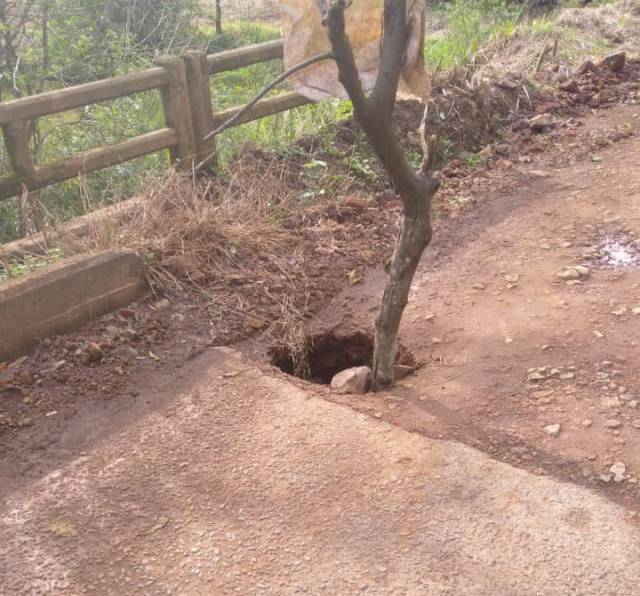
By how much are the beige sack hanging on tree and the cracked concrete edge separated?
5.54 ft

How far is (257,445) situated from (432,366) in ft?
4.03

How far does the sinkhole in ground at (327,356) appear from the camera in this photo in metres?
5.11

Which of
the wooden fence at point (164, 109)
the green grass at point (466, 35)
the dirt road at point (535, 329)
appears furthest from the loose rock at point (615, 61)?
the wooden fence at point (164, 109)

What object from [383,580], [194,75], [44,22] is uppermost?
[44,22]

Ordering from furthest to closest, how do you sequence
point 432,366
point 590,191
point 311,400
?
point 590,191 < point 432,366 < point 311,400

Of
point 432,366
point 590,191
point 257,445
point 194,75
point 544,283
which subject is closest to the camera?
point 257,445

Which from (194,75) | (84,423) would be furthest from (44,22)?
(84,423)

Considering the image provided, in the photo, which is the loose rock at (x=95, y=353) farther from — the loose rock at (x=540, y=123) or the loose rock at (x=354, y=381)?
the loose rock at (x=540, y=123)

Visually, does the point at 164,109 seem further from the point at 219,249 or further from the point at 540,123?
the point at 540,123

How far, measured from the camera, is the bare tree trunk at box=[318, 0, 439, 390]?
345cm

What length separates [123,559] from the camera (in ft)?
11.2

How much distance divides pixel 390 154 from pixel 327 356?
1.88m

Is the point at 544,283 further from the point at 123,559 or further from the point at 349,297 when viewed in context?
the point at 123,559

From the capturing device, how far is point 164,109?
21.3ft
